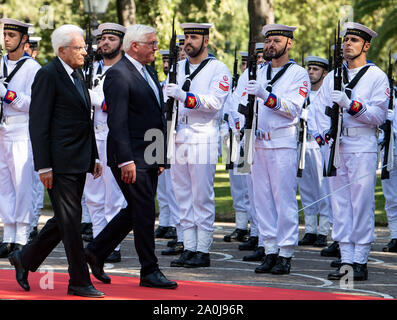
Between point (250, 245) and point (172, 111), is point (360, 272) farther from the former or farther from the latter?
point (250, 245)

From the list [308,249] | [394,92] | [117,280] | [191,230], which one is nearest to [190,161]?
[191,230]

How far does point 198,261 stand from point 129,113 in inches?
98.6

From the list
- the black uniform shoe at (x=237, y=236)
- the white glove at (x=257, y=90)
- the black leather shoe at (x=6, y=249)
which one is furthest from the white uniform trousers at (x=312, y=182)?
the black leather shoe at (x=6, y=249)

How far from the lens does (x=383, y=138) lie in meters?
12.8

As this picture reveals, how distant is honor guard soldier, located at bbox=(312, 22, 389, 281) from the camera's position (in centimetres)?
980

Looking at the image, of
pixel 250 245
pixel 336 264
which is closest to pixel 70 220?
pixel 336 264

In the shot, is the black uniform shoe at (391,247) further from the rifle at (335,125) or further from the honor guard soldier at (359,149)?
the rifle at (335,125)

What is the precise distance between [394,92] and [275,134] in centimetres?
339

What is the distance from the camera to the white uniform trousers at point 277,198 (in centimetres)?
1021

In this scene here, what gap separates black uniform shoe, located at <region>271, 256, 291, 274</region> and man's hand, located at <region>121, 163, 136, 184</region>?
2272 millimetres

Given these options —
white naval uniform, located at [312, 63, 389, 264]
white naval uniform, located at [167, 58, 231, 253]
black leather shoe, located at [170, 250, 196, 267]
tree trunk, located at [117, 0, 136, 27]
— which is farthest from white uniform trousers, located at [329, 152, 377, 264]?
tree trunk, located at [117, 0, 136, 27]

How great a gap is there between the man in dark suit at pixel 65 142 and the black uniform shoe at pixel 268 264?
8.60 feet

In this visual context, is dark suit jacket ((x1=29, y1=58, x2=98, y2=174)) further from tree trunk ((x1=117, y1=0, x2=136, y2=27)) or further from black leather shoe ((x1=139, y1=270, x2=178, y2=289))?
tree trunk ((x1=117, y1=0, x2=136, y2=27))
